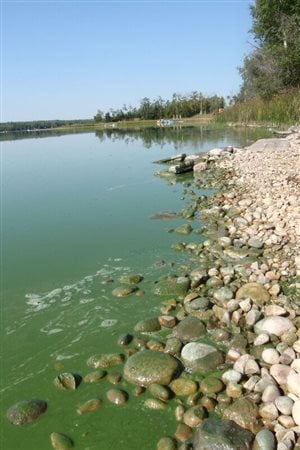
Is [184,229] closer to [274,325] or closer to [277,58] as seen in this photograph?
[274,325]

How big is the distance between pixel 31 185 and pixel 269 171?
1068cm

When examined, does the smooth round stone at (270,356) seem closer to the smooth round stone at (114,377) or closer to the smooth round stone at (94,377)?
the smooth round stone at (114,377)

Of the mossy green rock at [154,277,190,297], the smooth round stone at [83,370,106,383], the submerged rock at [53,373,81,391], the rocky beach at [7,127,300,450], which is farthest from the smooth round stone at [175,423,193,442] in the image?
the mossy green rock at [154,277,190,297]

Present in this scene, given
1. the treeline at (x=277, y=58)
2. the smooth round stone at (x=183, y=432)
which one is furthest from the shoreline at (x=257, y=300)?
the treeline at (x=277, y=58)

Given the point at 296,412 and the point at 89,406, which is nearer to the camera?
the point at 296,412

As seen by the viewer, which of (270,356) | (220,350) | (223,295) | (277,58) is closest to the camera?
(270,356)

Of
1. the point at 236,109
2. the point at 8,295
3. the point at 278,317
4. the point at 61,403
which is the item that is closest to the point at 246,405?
the point at 278,317

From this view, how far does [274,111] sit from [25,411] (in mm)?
27863

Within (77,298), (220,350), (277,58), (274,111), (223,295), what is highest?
(277,58)

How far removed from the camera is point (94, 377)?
14.4 ft

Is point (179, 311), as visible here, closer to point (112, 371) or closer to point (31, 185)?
point (112, 371)

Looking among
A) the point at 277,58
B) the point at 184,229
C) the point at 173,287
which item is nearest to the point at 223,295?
the point at 173,287

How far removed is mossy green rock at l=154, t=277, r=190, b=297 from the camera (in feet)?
20.0

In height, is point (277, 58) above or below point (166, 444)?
above
